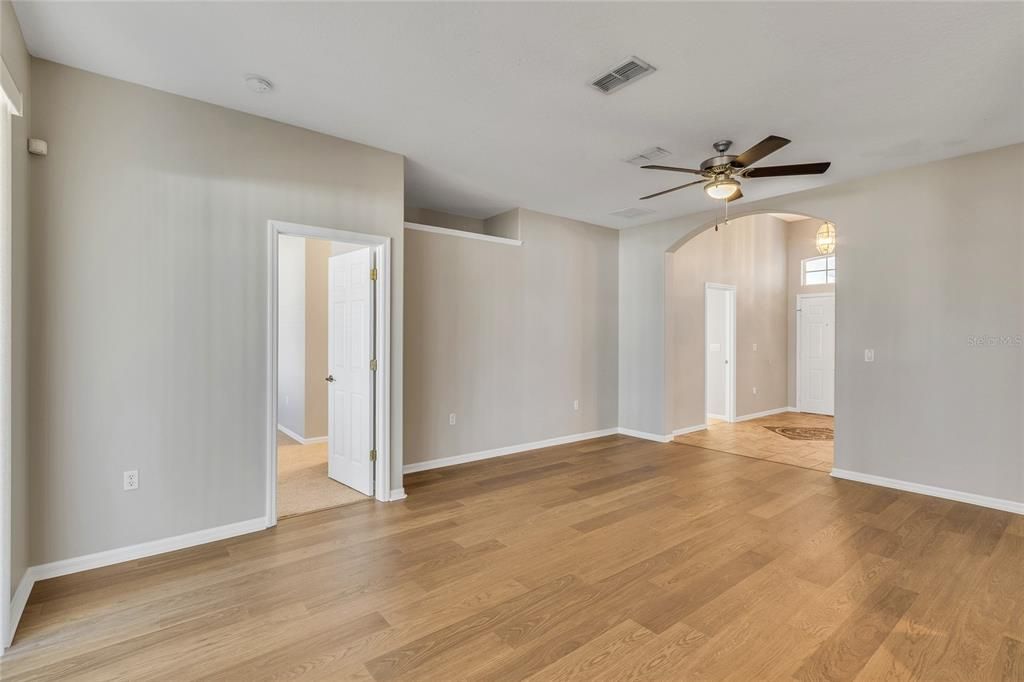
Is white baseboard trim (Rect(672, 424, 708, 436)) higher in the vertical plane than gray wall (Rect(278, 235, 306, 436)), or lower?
lower

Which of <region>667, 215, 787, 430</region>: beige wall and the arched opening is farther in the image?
<region>667, 215, 787, 430</region>: beige wall

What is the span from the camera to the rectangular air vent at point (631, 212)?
5.77 meters

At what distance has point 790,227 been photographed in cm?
882

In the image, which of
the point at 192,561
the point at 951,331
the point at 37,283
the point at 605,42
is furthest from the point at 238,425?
the point at 951,331

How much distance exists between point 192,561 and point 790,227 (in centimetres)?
982

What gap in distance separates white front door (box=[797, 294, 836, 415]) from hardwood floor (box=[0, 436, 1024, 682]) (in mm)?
4918

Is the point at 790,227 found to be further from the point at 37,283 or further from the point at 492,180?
the point at 37,283

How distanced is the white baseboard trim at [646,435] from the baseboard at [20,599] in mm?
5841

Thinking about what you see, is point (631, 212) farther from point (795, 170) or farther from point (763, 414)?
point (763, 414)

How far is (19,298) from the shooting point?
94.2 inches

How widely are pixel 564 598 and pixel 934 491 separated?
373cm

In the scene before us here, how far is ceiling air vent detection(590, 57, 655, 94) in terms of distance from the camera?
268cm

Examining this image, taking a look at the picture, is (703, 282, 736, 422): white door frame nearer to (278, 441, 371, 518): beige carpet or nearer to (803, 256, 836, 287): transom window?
(803, 256, 836, 287): transom window

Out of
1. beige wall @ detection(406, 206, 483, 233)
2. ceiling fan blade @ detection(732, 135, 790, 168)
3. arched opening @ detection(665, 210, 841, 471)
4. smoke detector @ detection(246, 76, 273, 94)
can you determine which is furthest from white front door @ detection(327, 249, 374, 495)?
arched opening @ detection(665, 210, 841, 471)
